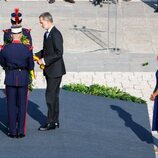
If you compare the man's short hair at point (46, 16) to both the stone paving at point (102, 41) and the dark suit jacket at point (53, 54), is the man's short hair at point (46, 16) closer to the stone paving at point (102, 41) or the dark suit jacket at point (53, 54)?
the dark suit jacket at point (53, 54)

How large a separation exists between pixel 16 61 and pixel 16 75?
206 millimetres

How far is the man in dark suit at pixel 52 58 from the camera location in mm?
11377

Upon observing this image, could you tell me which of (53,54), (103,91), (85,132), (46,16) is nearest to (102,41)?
(103,91)

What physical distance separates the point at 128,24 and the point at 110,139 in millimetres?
9570

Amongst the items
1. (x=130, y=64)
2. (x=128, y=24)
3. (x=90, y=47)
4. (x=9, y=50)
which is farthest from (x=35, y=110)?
(x=128, y=24)

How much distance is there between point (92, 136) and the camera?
1213cm

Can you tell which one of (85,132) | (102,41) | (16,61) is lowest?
(85,132)

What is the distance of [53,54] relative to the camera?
37.6 ft

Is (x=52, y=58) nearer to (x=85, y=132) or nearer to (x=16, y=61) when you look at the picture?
(x=16, y=61)

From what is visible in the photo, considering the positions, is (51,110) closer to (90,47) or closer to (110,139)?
(110,139)

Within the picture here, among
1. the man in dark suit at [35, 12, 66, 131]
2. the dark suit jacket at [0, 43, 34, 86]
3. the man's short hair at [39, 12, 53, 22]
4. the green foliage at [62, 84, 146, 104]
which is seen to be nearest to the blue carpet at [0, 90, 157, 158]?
the green foliage at [62, 84, 146, 104]

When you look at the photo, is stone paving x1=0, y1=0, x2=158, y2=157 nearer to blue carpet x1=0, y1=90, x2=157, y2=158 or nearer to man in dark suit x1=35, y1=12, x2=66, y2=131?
→ blue carpet x1=0, y1=90, x2=157, y2=158

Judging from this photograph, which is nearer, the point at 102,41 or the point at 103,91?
the point at 103,91

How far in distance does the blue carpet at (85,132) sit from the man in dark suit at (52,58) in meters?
0.55
